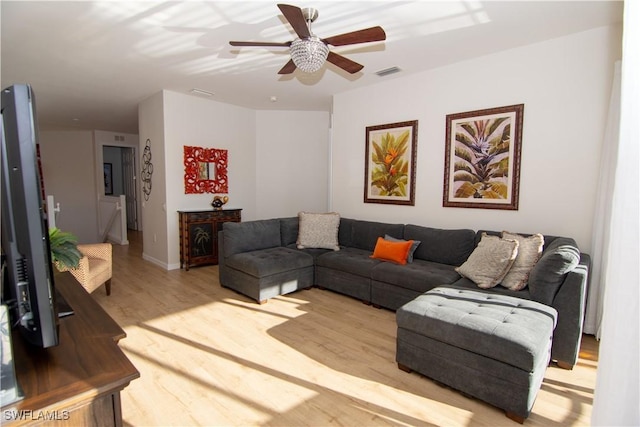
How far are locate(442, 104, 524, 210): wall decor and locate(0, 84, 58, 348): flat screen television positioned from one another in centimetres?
367

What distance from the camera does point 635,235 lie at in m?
0.89

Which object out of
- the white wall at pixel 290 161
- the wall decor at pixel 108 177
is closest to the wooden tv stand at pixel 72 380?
the white wall at pixel 290 161

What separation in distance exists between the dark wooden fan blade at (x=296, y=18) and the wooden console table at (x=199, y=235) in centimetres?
349

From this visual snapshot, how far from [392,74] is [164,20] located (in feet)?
8.47

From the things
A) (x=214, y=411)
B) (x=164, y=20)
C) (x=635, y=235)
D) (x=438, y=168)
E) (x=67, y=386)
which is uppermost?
Result: (x=164, y=20)

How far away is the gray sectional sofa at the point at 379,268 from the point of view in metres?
2.29

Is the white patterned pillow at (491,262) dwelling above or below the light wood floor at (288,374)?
above

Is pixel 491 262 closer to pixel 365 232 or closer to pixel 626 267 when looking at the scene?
pixel 365 232

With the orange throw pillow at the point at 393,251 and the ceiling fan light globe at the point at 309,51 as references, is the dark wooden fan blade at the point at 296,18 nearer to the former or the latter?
the ceiling fan light globe at the point at 309,51

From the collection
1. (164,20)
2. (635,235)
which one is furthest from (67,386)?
(164,20)

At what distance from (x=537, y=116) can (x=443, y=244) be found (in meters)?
1.55

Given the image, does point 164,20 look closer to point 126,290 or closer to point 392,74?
point 392,74

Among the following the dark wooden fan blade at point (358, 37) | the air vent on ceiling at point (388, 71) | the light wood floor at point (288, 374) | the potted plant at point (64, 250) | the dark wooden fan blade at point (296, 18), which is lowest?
the light wood floor at point (288, 374)

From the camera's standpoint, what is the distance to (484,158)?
347 cm
